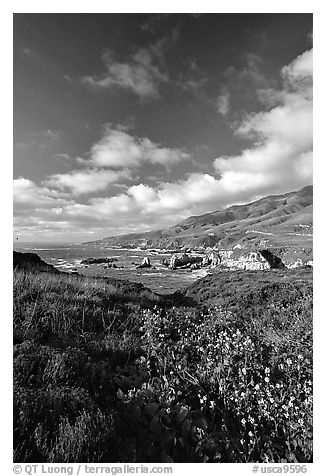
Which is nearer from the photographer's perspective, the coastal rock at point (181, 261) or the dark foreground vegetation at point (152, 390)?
the dark foreground vegetation at point (152, 390)

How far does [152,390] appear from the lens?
3887 mm

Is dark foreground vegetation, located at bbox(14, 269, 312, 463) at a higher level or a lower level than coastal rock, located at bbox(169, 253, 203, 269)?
higher

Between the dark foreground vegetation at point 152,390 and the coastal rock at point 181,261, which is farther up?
the dark foreground vegetation at point 152,390

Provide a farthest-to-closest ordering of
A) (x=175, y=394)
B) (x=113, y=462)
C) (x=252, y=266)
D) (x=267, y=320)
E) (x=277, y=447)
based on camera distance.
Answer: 1. (x=252, y=266)
2. (x=267, y=320)
3. (x=175, y=394)
4. (x=277, y=447)
5. (x=113, y=462)

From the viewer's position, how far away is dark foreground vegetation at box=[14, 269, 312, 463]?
308 cm

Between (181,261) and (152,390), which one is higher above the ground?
(152,390)

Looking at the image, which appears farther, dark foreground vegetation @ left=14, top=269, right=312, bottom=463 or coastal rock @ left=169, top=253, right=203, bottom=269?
coastal rock @ left=169, top=253, right=203, bottom=269

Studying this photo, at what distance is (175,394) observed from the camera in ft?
12.9

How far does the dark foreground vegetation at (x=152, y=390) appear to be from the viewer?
10.1 ft

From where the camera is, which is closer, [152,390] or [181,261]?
[152,390]

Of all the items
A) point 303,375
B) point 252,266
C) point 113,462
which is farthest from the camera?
point 252,266

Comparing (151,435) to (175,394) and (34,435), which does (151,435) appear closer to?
(175,394)
